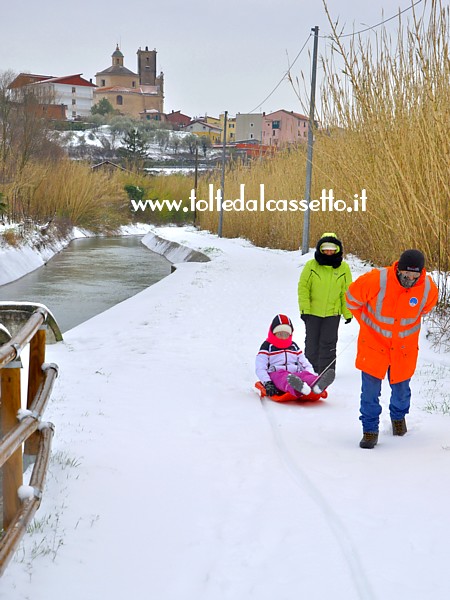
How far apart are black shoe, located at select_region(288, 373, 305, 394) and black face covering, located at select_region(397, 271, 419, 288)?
166 cm

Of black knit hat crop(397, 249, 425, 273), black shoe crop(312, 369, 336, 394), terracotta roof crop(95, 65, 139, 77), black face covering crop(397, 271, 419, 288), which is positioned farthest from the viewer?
terracotta roof crop(95, 65, 139, 77)

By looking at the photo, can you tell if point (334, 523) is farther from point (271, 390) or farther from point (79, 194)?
point (79, 194)

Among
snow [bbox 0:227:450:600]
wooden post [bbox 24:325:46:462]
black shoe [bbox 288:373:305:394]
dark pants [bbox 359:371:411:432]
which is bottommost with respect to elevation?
snow [bbox 0:227:450:600]

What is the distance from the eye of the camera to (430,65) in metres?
9.23

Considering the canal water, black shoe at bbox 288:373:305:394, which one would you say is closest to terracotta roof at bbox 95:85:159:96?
the canal water

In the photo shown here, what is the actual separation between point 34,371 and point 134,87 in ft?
453

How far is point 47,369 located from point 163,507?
1032 millimetres

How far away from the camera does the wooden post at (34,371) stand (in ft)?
13.5

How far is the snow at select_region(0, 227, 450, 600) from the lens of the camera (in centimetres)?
317

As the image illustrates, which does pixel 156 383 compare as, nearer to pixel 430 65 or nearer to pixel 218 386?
pixel 218 386

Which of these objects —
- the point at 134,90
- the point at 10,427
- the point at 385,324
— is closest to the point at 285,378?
the point at 385,324

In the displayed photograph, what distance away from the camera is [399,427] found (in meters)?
5.32

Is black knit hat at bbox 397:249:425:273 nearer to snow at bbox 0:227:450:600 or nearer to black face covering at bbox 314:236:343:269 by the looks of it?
snow at bbox 0:227:450:600

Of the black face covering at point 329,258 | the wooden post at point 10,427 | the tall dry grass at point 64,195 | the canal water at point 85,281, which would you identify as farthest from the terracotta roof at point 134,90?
the wooden post at point 10,427
